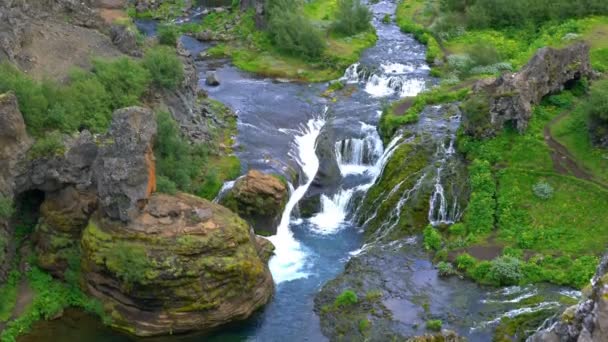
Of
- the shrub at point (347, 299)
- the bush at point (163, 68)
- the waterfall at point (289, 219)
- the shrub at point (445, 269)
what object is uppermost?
the bush at point (163, 68)

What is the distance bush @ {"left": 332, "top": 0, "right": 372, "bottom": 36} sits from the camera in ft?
234

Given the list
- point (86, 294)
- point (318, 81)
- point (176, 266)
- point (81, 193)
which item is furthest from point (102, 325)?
point (318, 81)

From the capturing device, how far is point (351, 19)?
233 ft

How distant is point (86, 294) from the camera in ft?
114

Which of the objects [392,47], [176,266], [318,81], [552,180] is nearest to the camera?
[176,266]

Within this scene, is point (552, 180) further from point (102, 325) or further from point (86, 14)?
point (86, 14)

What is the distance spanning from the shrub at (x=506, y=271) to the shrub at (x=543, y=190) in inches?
241

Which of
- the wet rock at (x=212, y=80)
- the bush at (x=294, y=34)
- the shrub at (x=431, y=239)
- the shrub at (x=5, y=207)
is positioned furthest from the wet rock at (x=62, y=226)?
the bush at (x=294, y=34)

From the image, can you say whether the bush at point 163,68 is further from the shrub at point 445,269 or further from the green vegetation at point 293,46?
the shrub at point 445,269

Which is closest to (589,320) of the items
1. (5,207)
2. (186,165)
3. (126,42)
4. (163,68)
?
(186,165)

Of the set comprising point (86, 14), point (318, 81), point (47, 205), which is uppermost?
point (86, 14)

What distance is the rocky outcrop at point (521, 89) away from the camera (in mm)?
43406

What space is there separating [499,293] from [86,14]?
35.1 m

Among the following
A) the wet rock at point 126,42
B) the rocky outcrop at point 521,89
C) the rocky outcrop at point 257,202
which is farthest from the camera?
the wet rock at point 126,42
